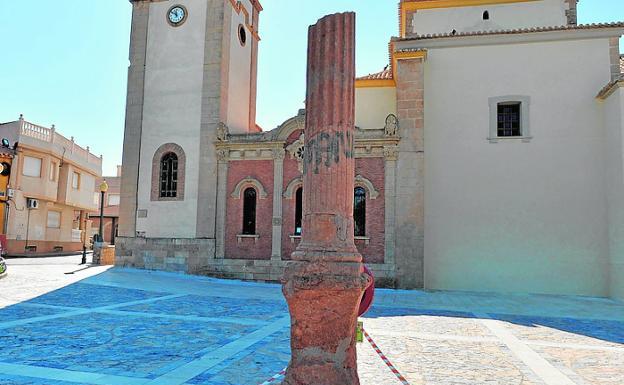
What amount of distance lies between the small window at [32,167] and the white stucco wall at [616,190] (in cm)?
3182

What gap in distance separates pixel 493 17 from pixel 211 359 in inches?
691

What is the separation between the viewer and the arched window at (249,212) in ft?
61.7

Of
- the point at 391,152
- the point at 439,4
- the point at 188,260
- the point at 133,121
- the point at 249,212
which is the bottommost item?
the point at 188,260

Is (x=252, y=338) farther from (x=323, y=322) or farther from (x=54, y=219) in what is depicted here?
(x=54, y=219)

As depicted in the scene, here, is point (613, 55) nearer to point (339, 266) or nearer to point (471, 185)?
point (471, 185)

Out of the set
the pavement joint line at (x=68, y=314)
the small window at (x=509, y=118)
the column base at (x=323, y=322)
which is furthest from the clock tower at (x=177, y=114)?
the column base at (x=323, y=322)

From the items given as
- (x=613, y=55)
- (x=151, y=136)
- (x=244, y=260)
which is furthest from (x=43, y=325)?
(x=613, y=55)

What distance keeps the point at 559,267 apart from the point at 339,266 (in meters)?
13.9

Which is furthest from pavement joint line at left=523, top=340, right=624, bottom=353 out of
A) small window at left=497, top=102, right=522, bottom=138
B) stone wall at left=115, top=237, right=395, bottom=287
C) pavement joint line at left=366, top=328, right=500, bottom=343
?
stone wall at left=115, top=237, right=395, bottom=287

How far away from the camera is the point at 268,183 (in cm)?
1869

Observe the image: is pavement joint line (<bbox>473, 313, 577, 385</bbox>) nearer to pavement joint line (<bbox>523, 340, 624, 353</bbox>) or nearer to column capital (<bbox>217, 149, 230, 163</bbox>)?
pavement joint line (<bbox>523, 340, 624, 353</bbox>)

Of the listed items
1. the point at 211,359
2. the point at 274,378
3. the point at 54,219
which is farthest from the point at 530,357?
the point at 54,219

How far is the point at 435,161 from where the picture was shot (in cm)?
1708

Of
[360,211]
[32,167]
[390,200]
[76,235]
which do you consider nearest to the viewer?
[390,200]
